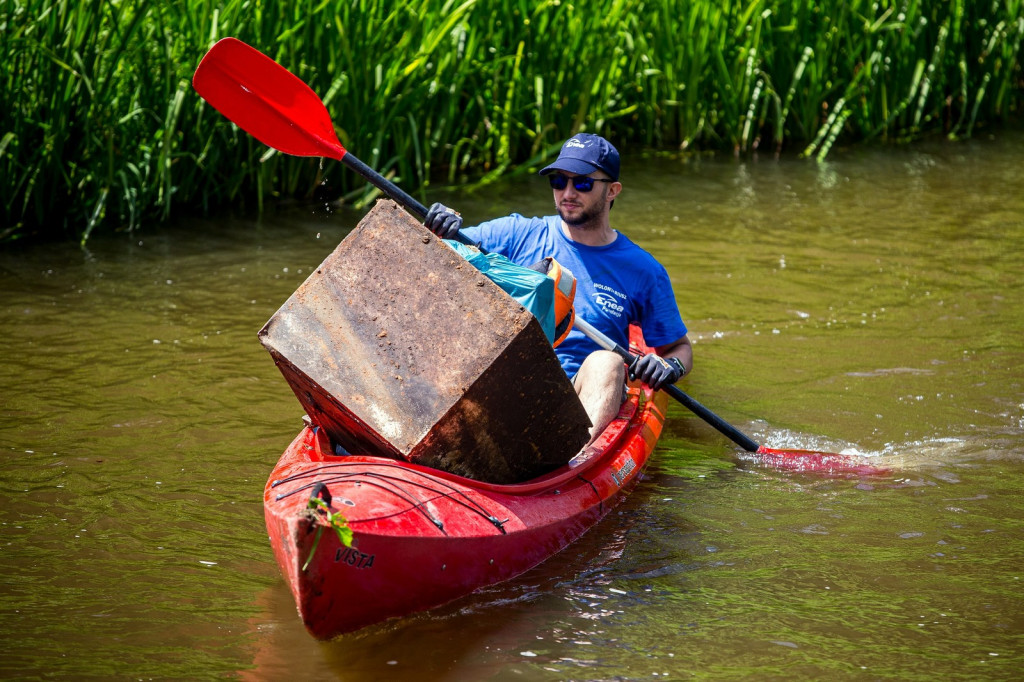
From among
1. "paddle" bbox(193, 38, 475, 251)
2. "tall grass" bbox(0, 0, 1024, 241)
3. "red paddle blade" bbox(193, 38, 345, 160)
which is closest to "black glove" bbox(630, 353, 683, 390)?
"paddle" bbox(193, 38, 475, 251)

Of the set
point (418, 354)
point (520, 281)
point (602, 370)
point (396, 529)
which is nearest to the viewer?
point (396, 529)

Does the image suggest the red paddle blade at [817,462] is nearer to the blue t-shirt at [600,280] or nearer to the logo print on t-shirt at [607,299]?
the blue t-shirt at [600,280]

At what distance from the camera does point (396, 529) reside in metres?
2.99

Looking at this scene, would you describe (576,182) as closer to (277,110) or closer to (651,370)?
(651,370)

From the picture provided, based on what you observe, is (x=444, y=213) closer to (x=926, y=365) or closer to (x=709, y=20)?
(x=926, y=365)

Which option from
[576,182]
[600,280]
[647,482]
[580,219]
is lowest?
[647,482]

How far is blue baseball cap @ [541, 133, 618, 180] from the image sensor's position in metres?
4.17

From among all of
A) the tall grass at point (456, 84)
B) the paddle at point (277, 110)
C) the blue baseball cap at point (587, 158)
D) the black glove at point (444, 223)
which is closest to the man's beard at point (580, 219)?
the blue baseball cap at point (587, 158)

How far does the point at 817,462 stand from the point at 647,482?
2.37 feet

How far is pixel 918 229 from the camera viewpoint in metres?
7.58

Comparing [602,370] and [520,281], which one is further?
[602,370]

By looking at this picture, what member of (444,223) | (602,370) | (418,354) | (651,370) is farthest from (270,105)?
(651,370)

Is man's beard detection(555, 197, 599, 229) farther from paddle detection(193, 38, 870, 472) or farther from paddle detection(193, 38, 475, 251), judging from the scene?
paddle detection(193, 38, 475, 251)

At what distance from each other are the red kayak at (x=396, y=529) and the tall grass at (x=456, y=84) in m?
3.56
